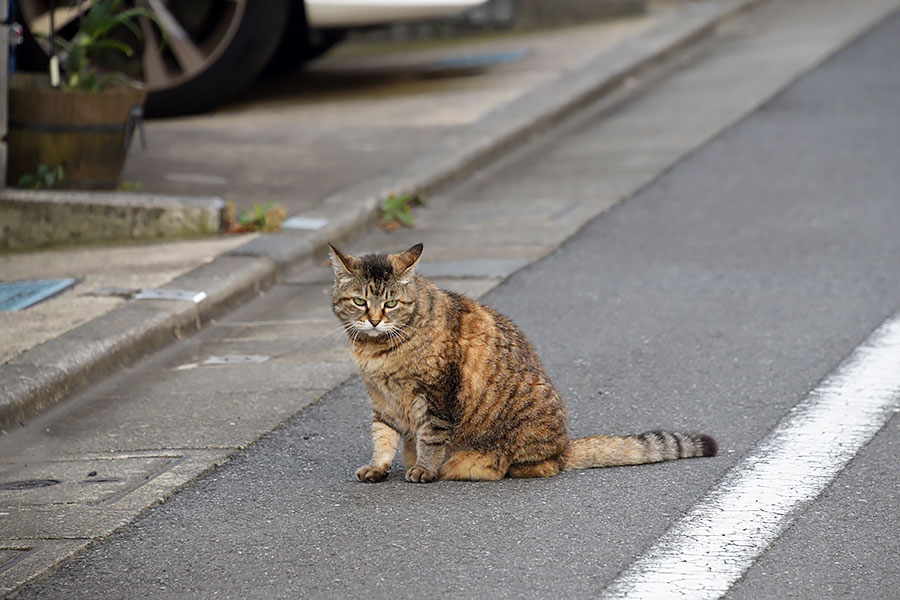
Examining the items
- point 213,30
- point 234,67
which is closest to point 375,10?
point 234,67

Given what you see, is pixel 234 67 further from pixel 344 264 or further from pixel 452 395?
pixel 452 395

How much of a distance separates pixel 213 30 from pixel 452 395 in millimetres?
6540

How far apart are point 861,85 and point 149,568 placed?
822 centimetres

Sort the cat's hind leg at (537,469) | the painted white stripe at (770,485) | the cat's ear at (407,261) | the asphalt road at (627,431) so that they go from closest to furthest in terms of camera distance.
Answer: the painted white stripe at (770,485) → the asphalt road at (627,431) → the cat's hind leg at (537,469) → the cat's ear at (407,261)

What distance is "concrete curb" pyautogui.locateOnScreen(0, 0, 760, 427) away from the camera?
5.92 meters

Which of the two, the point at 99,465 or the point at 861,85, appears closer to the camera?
the point at 99,465

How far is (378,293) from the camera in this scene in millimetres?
4809

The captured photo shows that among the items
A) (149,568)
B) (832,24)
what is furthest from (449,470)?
(832,24)

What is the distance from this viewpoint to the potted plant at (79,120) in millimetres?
8125

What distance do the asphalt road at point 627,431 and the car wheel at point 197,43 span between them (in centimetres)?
279

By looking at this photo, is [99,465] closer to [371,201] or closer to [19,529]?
[19,529]

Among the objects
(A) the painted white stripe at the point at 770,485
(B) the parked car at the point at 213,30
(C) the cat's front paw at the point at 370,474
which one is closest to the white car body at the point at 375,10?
(B) the parked car at the point at 213,30

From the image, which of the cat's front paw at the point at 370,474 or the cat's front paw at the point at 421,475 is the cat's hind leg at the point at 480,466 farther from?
the cat's front paw at the point at 370,474

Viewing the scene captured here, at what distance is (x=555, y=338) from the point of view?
629 centimetres
